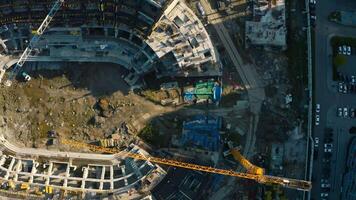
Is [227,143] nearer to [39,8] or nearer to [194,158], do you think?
[194,158]

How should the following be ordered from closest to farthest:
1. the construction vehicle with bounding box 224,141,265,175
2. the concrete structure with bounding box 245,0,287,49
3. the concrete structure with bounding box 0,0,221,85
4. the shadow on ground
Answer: the construction vehicle with bounding box 224,141,265,175
the concrete structure with bounding box 0,0,221,85
the concrete structure with bounding box 245,0,287,49
the shadow on ground

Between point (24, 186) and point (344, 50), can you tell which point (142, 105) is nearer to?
point (24, 186)

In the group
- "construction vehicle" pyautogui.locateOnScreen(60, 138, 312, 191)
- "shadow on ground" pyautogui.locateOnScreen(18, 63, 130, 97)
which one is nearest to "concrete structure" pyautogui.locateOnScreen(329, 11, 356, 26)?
"construction vehicle" pyautogui.locateOnScreen(60, 138, 312, 191)

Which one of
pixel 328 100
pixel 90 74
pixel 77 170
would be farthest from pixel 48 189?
pixel 328 100

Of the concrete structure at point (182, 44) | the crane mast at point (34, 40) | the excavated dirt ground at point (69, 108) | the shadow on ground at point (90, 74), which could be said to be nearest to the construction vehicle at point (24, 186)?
the excavated dirt ground at point (69, 108)

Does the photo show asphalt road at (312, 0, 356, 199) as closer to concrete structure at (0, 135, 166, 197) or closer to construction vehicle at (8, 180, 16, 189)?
concrete structure at (0, 135, 166, 197)
